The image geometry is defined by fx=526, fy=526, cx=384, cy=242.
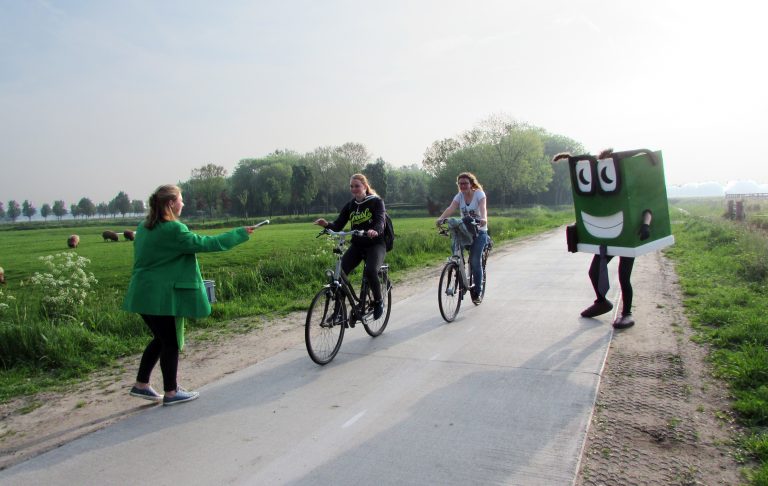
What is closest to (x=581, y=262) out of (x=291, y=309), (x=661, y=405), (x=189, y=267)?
(x=291, y=309)

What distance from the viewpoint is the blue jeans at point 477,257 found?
7.57 meters

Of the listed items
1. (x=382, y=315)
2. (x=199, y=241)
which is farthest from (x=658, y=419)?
(x=199, y=241)

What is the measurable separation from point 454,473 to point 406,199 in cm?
10531

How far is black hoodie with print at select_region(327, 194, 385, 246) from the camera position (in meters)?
6.00

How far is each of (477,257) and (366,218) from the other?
227 centimetres

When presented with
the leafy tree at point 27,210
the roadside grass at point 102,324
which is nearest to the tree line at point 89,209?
the leafy tree at point 27,210

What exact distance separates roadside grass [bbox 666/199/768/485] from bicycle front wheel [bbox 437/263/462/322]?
289 centimetres

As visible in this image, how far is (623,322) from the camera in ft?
21.0

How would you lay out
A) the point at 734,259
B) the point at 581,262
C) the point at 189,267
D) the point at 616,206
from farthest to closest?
the point at 581,262 → the point at 734,259 → the point at 616,206 → the point at 189,267

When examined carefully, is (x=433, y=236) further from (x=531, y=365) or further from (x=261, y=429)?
(x=261, y=429)

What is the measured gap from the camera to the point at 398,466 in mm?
3250

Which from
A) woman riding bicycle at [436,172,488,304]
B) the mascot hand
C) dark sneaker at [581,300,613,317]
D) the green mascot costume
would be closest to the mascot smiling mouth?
the green mascot costume

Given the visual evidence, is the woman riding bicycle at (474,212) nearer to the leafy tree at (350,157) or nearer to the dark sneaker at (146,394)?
the dark sneaker at (146,394)

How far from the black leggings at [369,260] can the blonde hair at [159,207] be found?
2165 mm
